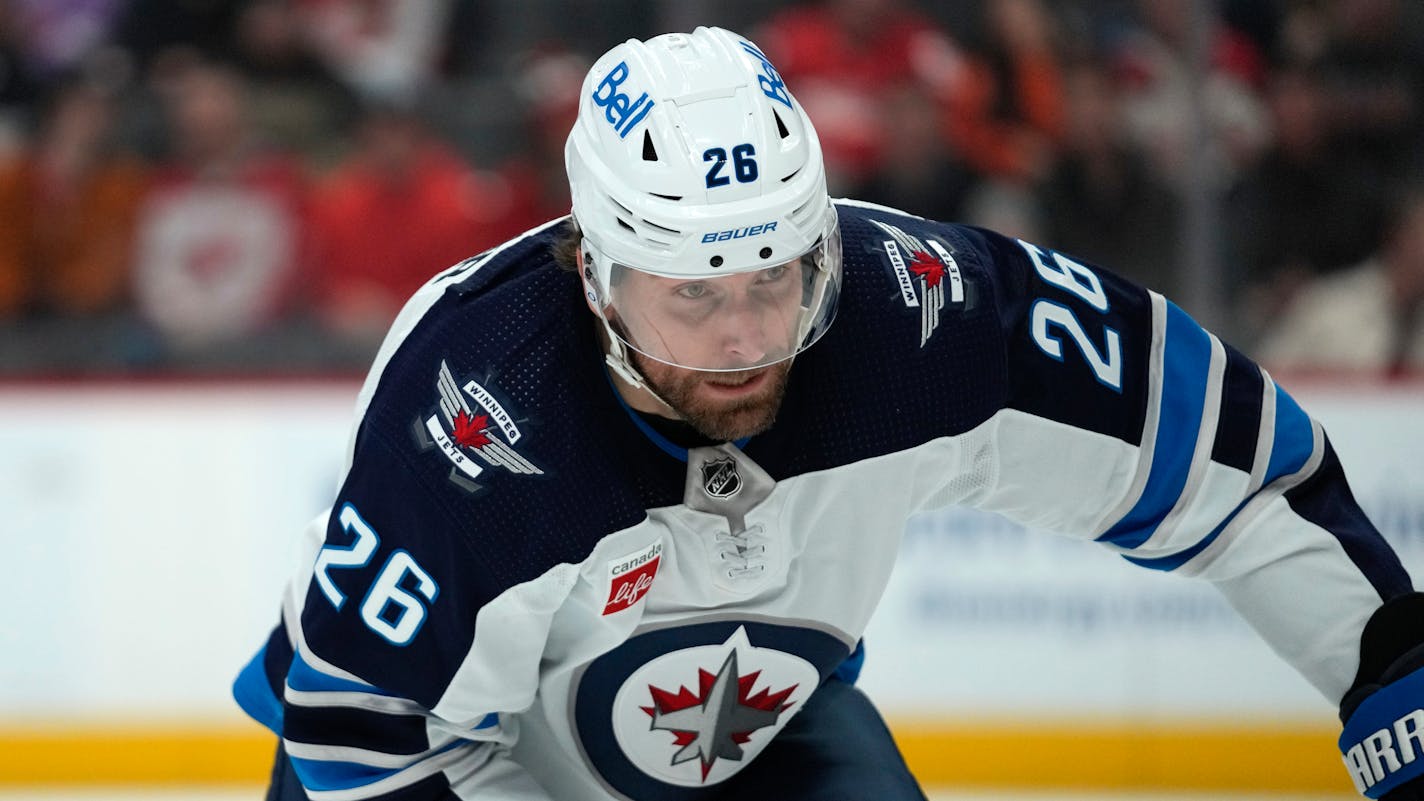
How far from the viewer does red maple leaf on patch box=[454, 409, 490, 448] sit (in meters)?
1.80

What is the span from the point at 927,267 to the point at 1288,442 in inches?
19.1

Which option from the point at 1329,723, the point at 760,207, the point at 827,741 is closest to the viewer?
the point at 760,207

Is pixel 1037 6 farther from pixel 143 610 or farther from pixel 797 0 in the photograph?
pixel 143 610

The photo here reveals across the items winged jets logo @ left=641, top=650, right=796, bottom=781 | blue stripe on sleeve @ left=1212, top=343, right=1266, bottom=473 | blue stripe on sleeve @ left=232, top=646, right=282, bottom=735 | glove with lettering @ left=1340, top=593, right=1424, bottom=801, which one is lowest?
glove with lettering @ left=1340, top=593, right=1424, bottom=801

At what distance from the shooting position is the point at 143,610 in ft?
13.5

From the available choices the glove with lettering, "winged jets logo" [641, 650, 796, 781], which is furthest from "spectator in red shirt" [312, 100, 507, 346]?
the glove with lettering

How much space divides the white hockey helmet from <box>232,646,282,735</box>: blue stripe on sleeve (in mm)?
732

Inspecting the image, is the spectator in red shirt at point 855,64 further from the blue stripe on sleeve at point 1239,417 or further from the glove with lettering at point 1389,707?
the glove with lettering at point 1389,707

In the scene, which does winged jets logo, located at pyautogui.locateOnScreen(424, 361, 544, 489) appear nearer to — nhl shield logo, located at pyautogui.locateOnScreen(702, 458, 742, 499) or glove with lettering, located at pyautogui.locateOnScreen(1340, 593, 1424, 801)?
nhl shield logo, located at pyautogui.locateOnScreen(702, 458, 742, 499)

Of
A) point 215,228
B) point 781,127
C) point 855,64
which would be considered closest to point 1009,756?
point 855,64

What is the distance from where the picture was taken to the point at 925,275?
77.2 inches

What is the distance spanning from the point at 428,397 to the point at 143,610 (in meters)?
2.56

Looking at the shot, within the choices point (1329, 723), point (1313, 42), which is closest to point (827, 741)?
point (1329, 723)

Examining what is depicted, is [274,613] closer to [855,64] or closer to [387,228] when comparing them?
[387,228]
